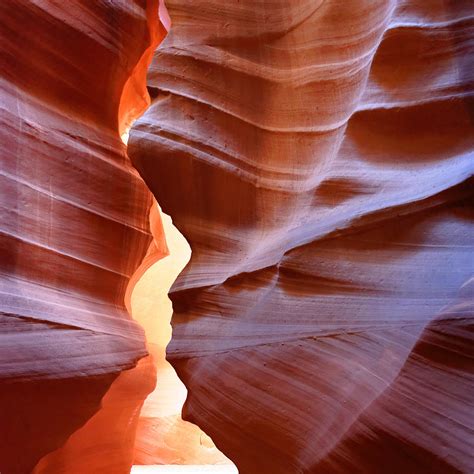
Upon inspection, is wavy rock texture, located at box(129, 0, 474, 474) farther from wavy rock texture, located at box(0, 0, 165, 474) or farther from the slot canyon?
wavy rock texture, located at box(0, 0, 165, 474)

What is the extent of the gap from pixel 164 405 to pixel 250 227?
2062mm

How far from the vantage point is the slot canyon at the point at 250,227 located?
4.53 feet

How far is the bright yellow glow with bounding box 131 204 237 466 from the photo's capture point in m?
3.26

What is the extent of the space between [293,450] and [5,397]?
0.97 meters

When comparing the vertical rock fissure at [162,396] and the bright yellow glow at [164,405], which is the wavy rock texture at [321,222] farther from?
the bright yellow glow at [164,405]

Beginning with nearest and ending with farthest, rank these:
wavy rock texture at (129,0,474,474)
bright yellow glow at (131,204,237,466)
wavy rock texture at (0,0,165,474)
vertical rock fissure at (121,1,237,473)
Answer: wavy rock texture at (129,0,474,474), wavy rock texture at (0,0,165,474), vertical rock fissure at (121,1,237,473), bright yellow glow at (131,204,237,466)

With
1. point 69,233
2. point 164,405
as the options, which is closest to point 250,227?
point 69,233

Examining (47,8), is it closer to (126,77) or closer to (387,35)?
(126,77)

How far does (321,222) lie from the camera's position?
159 centimetres

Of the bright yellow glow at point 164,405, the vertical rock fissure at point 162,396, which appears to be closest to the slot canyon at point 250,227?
the vertical rock fissure at point 162,396

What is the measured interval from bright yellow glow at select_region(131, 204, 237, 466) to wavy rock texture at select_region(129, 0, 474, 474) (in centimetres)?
147

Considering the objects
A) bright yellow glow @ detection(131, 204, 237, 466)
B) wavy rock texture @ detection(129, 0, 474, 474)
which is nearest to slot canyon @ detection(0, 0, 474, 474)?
wavy rock texture @ detection(129, 0, 474, 474)

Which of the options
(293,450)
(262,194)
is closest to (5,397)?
(293,450)

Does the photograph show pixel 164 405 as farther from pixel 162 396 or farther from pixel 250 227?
pixel 250 227
